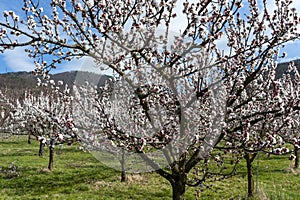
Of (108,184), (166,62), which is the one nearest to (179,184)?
(166,62)

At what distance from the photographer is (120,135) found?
13.8ft

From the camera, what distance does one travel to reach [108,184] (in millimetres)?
11797

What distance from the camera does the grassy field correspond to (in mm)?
10055

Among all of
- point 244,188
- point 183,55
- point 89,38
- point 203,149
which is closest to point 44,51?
point 89,38

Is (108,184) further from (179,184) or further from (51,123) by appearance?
(179,184)

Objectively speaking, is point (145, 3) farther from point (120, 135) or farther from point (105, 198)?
point (105, 198)

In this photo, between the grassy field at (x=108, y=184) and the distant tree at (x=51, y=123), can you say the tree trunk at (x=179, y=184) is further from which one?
the grassy field at (x=108, y=184)

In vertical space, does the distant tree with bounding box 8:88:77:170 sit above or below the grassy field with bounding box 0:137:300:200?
above

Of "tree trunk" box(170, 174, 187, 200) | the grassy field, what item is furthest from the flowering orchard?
the grassy field

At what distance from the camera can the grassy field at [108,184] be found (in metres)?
10.1

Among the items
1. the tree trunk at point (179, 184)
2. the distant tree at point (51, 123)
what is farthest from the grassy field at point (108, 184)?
the tree trunk at point (179, 184)

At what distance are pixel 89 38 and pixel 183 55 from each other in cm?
136

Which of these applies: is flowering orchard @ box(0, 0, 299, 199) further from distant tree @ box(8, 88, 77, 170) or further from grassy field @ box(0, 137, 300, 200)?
grassy field @ box(0, 137, 300, 200)

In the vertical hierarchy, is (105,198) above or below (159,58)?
below
